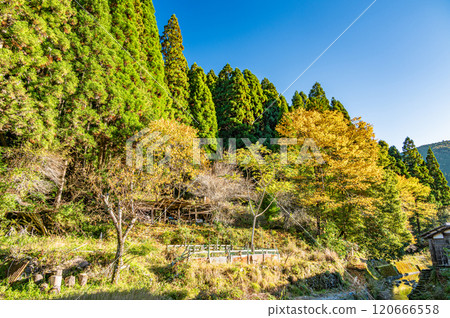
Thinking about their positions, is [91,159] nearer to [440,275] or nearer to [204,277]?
[204,277]

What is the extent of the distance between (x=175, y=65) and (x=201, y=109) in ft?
15.4

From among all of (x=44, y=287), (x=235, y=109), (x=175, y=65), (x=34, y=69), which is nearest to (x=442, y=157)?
(x=235, y=109)

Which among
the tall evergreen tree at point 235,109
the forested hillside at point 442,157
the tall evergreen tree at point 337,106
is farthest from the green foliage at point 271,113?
the forested hillside at point 442,157

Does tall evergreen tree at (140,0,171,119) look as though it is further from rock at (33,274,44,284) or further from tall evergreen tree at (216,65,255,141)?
rock at (33,274,44,284)

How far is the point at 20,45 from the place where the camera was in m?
8.76

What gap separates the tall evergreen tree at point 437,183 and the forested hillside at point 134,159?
18.7 m

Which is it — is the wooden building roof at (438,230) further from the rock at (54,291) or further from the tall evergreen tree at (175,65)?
the tall evergreen tree at (175,65)

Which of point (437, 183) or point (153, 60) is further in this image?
point (437, 183)

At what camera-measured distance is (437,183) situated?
29.2 metres

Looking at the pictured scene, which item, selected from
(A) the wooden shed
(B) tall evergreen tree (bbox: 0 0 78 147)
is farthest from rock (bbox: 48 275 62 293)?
(A) the wooden shed

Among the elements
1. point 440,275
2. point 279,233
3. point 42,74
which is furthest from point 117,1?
point 440,275

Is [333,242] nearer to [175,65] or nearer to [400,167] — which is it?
[175,65]

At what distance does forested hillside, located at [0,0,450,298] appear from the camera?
8.51 metres

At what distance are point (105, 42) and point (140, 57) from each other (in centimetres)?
266
